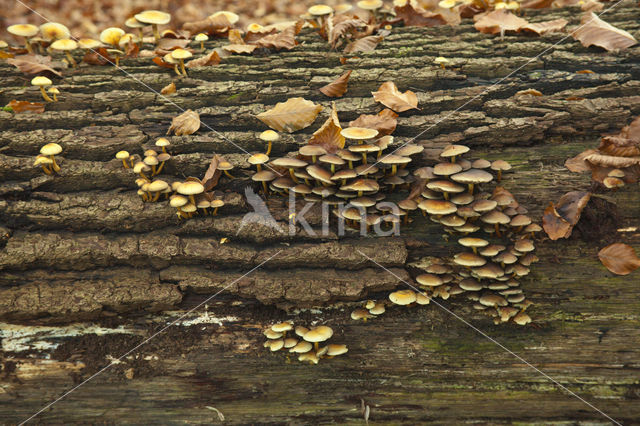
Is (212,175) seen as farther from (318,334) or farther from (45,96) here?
(45,96)

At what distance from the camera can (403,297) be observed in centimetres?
387

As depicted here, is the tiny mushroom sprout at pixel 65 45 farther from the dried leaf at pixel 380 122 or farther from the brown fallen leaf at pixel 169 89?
the dried leaf at pixel 380 122

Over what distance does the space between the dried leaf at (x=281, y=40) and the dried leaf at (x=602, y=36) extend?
10.3 feet

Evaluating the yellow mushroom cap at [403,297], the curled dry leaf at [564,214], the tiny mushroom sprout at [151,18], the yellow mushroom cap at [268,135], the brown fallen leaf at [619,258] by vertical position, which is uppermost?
the tiny mushroom sprout at [151,18]

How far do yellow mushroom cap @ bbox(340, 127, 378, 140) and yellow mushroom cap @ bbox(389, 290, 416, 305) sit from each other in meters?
1.39

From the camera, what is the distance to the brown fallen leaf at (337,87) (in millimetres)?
4574

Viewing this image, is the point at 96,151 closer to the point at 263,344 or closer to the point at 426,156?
the point at 263,344

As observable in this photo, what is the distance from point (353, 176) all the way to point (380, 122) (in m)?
0.78

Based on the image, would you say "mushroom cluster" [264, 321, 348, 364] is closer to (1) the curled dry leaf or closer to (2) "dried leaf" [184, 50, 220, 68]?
(1) the curled dry leaf

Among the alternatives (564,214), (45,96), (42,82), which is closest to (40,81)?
(42,82)

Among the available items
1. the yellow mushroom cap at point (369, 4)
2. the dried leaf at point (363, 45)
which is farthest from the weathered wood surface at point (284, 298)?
the yellow mushroom cap at point (369, 4)

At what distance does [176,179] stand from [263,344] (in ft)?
5.69

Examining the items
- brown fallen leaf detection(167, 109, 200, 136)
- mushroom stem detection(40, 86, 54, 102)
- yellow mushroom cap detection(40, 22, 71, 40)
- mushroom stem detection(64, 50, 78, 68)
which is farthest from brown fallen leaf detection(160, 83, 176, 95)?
yellow mushroom cap detection(40, 22, 71, 40)

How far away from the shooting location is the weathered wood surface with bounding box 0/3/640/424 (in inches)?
149
